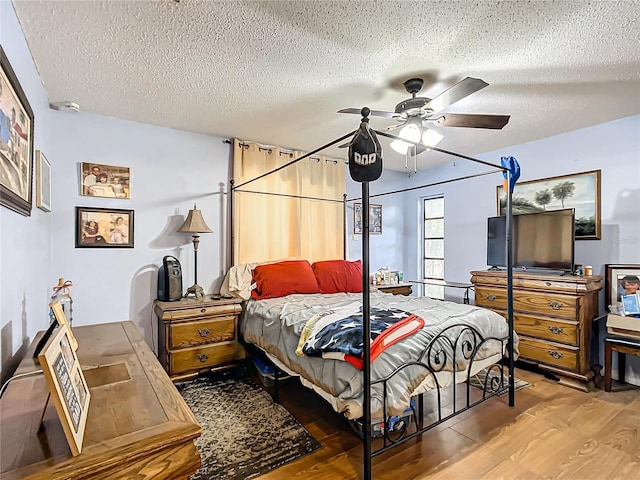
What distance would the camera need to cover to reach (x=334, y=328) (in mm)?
1949

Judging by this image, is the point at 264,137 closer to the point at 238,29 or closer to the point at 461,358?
the point at 238,29

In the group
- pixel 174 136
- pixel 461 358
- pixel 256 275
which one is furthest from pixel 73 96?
pixel 461 358

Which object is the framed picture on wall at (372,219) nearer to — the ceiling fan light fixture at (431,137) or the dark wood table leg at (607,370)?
the ceiling fan light fixture at (431,137)

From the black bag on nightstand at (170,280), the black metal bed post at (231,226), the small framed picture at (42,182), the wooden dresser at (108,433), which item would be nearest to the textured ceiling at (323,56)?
the small framed picture at (42,182)

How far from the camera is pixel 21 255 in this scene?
1.67 metres

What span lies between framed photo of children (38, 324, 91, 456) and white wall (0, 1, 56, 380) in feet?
1.76

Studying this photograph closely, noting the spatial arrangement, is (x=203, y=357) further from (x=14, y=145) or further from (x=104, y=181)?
(x=14, y=145)

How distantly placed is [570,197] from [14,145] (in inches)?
171

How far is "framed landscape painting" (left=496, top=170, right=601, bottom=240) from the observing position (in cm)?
325

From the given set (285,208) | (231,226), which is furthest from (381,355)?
(285,208)

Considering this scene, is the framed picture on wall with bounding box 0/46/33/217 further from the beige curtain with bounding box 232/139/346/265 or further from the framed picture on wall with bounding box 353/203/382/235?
the framed picture on wall with bounding box 353/203/382/235

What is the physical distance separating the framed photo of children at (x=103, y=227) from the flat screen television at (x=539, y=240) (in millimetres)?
3781

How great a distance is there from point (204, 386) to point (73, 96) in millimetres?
2529

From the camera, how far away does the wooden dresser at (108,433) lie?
0.78m
